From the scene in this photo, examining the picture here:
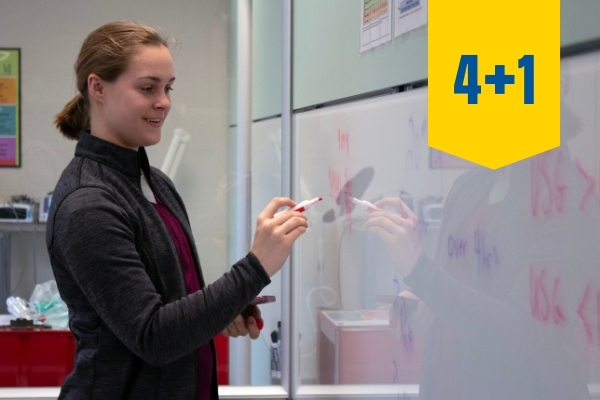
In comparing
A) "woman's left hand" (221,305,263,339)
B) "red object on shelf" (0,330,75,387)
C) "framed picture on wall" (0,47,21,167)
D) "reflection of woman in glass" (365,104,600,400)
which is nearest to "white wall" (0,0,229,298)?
"framed picture on wall" (0,47,21,167)

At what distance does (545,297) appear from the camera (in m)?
0.82

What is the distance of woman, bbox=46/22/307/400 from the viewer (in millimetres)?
1159

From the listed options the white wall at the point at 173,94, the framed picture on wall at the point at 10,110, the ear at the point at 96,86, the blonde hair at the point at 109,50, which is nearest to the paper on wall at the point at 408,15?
the blonde hair at the point at 109,50

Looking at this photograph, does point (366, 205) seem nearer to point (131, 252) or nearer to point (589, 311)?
point (131, 252)

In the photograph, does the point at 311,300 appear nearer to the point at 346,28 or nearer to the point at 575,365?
the point at 346,28

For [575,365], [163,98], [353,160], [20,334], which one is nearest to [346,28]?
[353,160]

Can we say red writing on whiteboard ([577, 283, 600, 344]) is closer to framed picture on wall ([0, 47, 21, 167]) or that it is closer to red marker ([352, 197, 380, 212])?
red marker ([352, 197, 380, 212])

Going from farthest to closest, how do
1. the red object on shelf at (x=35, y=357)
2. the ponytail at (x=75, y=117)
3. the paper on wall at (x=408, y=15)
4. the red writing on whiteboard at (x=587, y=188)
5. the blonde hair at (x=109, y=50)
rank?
the red object on shelf at (x=35, y=357)
the ponytail at (x=75, y=117)
the blonde hair at (x=109, y=50)
the paper on wall at (x=408, y=15)
the red writing on whiteboard at (x=587, y=188)

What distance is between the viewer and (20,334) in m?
2.17

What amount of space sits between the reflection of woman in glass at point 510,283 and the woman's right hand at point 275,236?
234mm

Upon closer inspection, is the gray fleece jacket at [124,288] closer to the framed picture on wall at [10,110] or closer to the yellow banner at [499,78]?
the yellow banner at [499,78]

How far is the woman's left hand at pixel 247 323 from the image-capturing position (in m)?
1.46

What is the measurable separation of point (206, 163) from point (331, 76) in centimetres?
70

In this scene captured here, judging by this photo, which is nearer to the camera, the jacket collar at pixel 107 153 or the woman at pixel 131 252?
the woman at pixel 131 252
